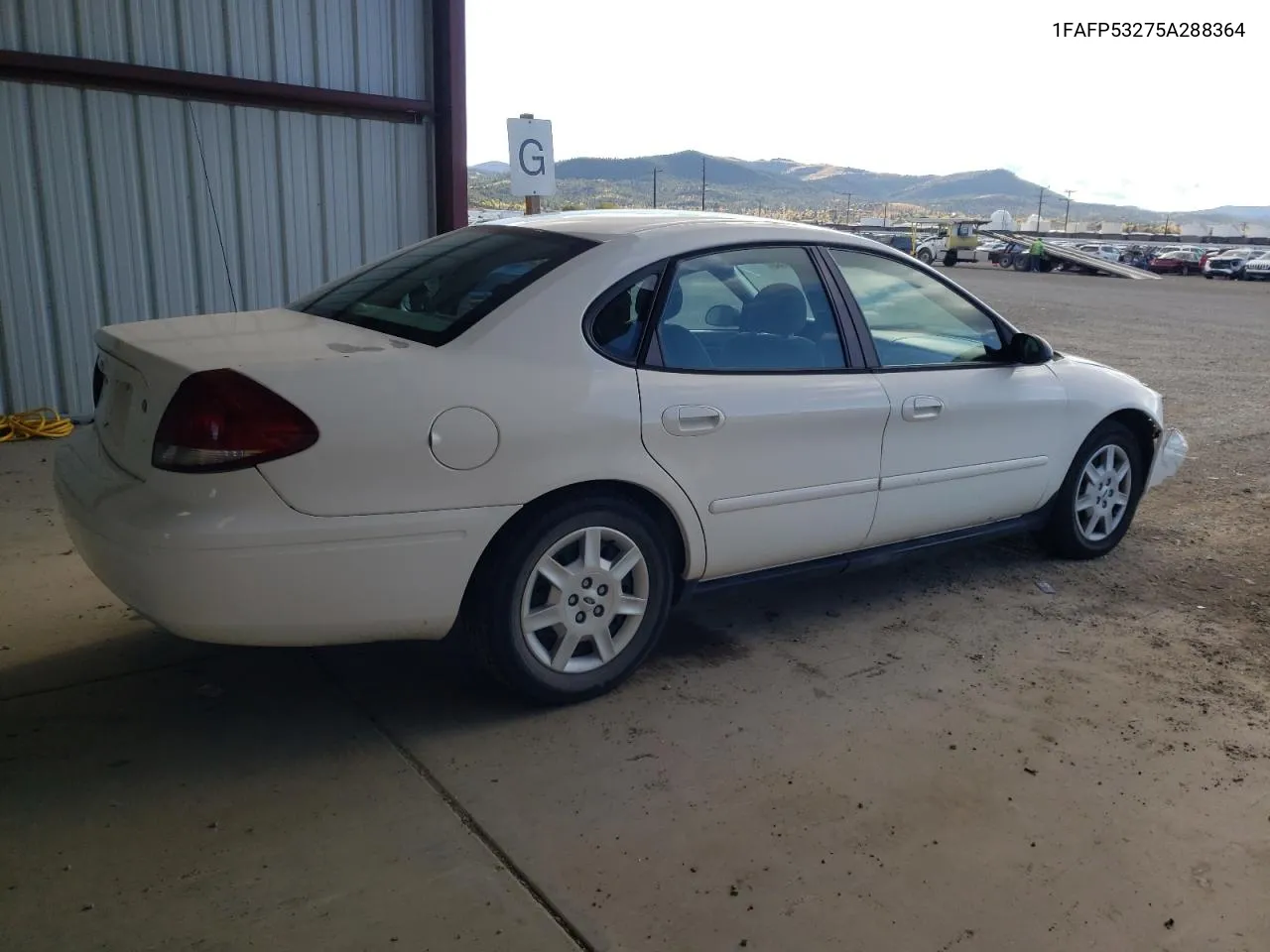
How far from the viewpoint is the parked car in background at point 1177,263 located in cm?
4725

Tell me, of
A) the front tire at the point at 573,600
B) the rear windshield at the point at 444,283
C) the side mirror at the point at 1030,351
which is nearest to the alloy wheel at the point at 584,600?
the front tire at the point at 573,600

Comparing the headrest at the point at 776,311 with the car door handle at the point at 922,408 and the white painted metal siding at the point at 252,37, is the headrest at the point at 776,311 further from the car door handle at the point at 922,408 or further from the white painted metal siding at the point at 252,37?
the white painted metal siding at the point at 252,37

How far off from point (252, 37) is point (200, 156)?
95cm

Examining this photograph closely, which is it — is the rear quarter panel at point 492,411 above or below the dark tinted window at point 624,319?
below

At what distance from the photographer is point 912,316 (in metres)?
4.40

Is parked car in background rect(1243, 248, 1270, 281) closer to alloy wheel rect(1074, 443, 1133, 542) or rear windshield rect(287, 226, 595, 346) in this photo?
alloy wheel rect(1074, 443, 1133, 542)

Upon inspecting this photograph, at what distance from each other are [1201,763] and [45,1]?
7.75 meters

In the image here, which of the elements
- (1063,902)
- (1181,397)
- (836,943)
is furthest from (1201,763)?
(1181,397)

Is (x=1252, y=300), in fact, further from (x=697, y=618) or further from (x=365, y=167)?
(x=697, y=618)

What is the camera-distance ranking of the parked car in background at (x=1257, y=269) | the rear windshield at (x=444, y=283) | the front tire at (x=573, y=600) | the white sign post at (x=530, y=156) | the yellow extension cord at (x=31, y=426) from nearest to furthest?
the front tire at (x=573, y=600) → the rear windshield at (x=444, y=283) → the yellow extension cord at (x=31, y=426) → the white sign post at (x=530, y=156) → the parked car in background at (x=1257, y=269)

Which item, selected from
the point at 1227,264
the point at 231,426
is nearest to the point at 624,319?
the point at 231,426

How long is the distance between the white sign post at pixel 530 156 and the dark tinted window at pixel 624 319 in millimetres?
6079

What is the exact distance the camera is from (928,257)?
5131cm

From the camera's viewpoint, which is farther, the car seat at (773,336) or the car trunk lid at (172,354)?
the car seat at (773,336)
